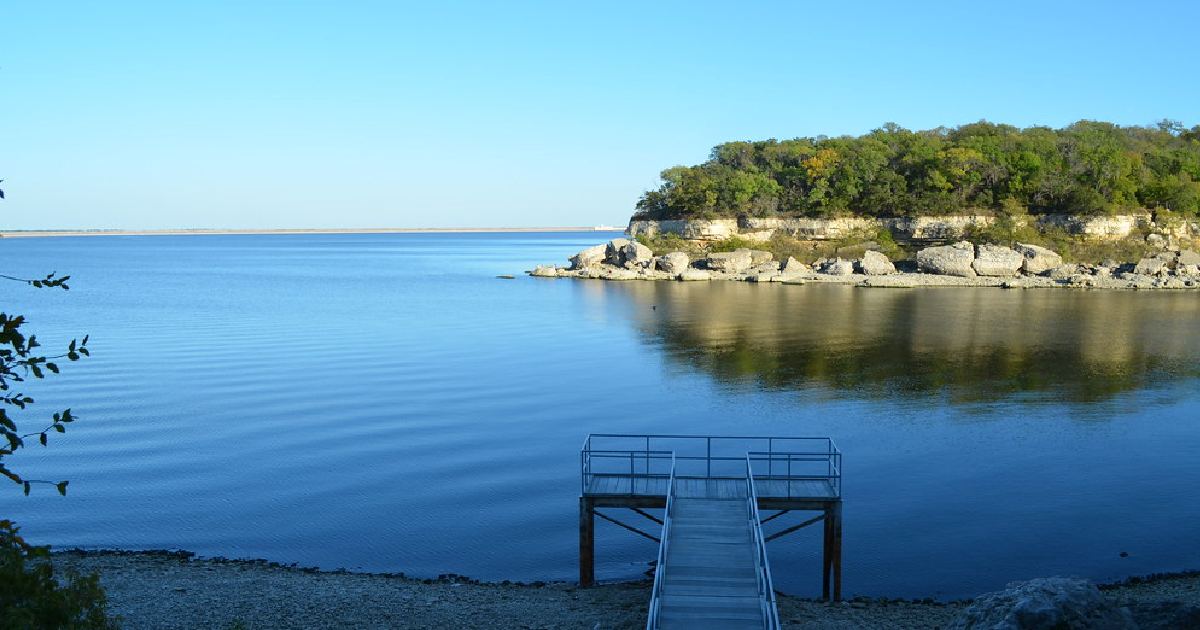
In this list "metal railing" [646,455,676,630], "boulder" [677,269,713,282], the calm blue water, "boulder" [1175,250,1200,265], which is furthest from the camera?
"boulder" [677,269,713,282]

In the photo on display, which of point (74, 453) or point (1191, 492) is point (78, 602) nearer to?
point (74, 453)

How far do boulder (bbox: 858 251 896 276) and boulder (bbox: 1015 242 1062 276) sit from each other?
13657 mm

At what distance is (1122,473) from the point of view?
27781 millimetres

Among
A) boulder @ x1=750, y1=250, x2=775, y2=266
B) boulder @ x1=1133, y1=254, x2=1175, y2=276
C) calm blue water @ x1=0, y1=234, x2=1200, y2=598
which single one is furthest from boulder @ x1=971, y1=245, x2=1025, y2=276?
calm blue water @ x1=0, y1=234, x2=1200, y2=598

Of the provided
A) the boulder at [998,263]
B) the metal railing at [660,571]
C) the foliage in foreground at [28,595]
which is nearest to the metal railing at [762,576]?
the metal railing at [660,571]

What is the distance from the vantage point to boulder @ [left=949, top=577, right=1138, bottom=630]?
473 inches

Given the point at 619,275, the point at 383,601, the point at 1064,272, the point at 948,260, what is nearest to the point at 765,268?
the point at 619,275

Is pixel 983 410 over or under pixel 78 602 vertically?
under

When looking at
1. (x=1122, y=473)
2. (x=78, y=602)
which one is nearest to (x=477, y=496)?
(x=78, y=602)

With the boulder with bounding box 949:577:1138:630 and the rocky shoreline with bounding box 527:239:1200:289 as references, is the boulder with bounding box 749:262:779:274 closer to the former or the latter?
the rocky shoreline with bounding box 527:239:1200:289

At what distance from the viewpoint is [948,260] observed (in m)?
99.6

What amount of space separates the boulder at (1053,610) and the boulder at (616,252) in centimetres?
10029

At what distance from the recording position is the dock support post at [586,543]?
65.7 feet

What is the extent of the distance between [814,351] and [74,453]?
3498 cm
